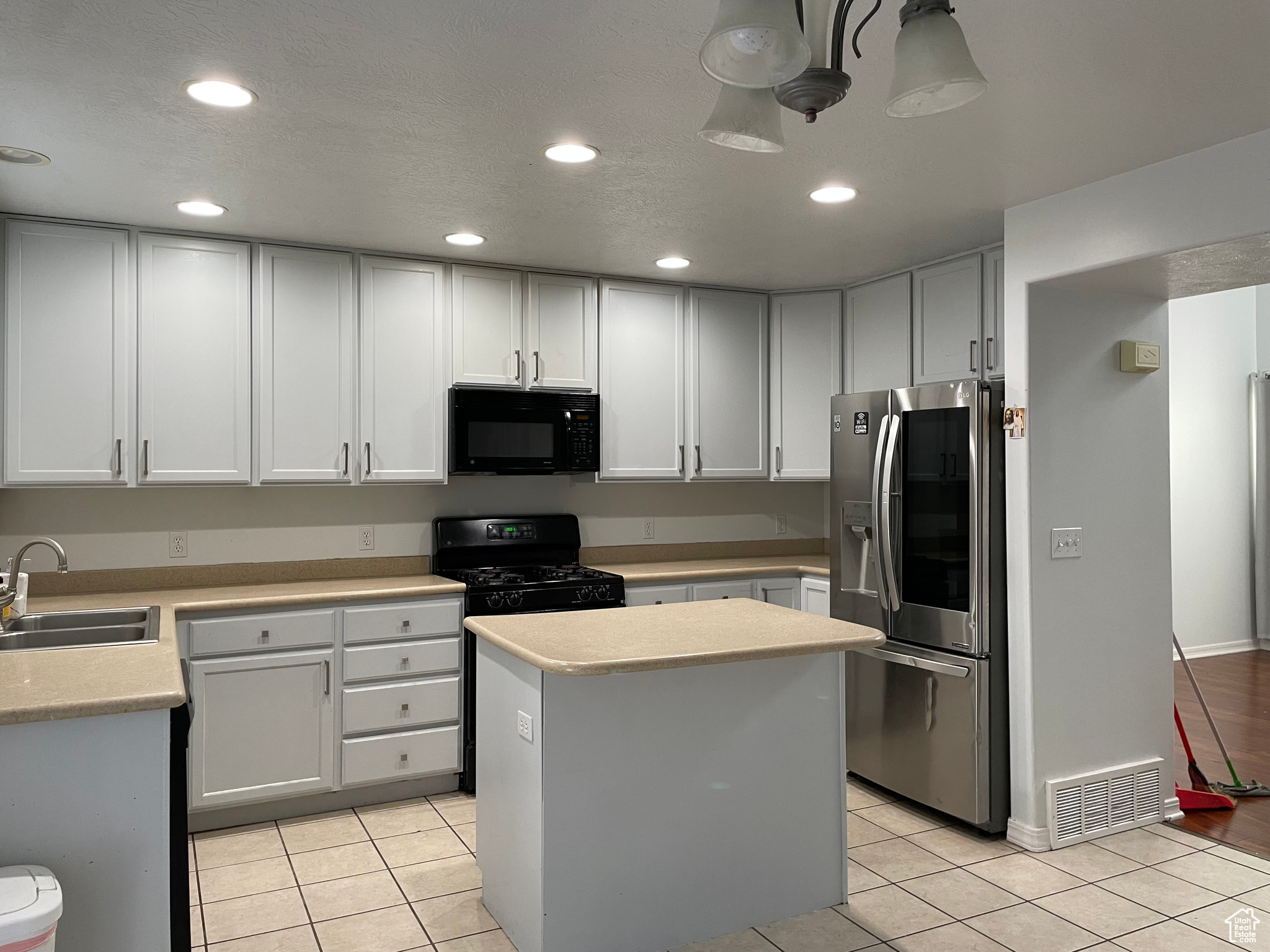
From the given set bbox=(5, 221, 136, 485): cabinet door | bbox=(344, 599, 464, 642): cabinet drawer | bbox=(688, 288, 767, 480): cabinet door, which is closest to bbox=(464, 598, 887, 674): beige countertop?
bbox=(344, 599, 464, 642): cabinet drawer

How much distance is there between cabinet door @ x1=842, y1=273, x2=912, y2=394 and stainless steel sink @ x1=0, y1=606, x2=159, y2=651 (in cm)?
306

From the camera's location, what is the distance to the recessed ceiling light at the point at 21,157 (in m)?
2.71

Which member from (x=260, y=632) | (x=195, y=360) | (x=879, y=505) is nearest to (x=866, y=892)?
(x=879, y=505)

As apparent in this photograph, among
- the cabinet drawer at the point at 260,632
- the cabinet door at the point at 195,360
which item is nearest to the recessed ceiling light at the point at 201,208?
the cabinet door at the point at 195,360

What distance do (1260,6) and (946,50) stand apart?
1041mm

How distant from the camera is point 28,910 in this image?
163cm

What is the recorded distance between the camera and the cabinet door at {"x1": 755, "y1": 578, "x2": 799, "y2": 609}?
180 inches

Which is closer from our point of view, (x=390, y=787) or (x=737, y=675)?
(x=737, y=675)

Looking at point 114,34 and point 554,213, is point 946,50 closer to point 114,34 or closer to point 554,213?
point 114,34

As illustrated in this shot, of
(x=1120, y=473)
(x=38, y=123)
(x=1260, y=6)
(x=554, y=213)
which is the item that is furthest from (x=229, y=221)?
(x=1120, y=473)

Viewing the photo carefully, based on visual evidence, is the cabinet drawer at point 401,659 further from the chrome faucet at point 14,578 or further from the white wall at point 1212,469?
the white wall at point 1212,469

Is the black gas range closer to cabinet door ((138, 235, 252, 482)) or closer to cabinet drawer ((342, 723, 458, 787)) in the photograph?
cabinet drawer ((342, 723, 458, 787))

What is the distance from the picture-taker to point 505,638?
254 cm

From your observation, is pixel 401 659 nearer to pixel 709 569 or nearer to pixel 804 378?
pixel 709 569
